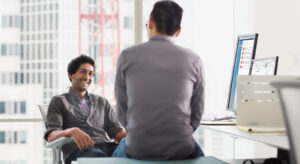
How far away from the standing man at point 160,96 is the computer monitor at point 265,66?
2.41 ft

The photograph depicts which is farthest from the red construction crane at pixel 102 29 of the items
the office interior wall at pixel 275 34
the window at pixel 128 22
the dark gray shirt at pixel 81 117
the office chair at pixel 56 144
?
the office interior wall at pixel 275 34

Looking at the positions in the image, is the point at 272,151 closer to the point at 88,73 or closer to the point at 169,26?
the point at 88,73

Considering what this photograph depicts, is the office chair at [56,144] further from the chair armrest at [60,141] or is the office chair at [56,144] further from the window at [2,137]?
the window at [2,137]

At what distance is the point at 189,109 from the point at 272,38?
104 inches

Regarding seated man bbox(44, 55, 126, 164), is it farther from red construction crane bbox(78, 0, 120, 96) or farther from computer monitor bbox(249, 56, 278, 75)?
red construction crane bbox(78, 0, 120, 96)

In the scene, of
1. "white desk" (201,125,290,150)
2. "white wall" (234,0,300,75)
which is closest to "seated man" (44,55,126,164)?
"white desk" (201,125,290,150)

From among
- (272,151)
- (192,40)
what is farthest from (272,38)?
(272,151)

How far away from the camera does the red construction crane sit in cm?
414

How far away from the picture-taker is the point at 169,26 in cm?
197

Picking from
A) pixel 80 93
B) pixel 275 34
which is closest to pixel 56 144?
pixel 80 93

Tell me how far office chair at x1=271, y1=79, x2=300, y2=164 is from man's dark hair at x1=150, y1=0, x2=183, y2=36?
0.89 meters

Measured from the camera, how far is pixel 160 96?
1.83 metres

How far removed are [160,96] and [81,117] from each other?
3.69ft

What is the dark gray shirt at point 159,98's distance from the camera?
183cm
